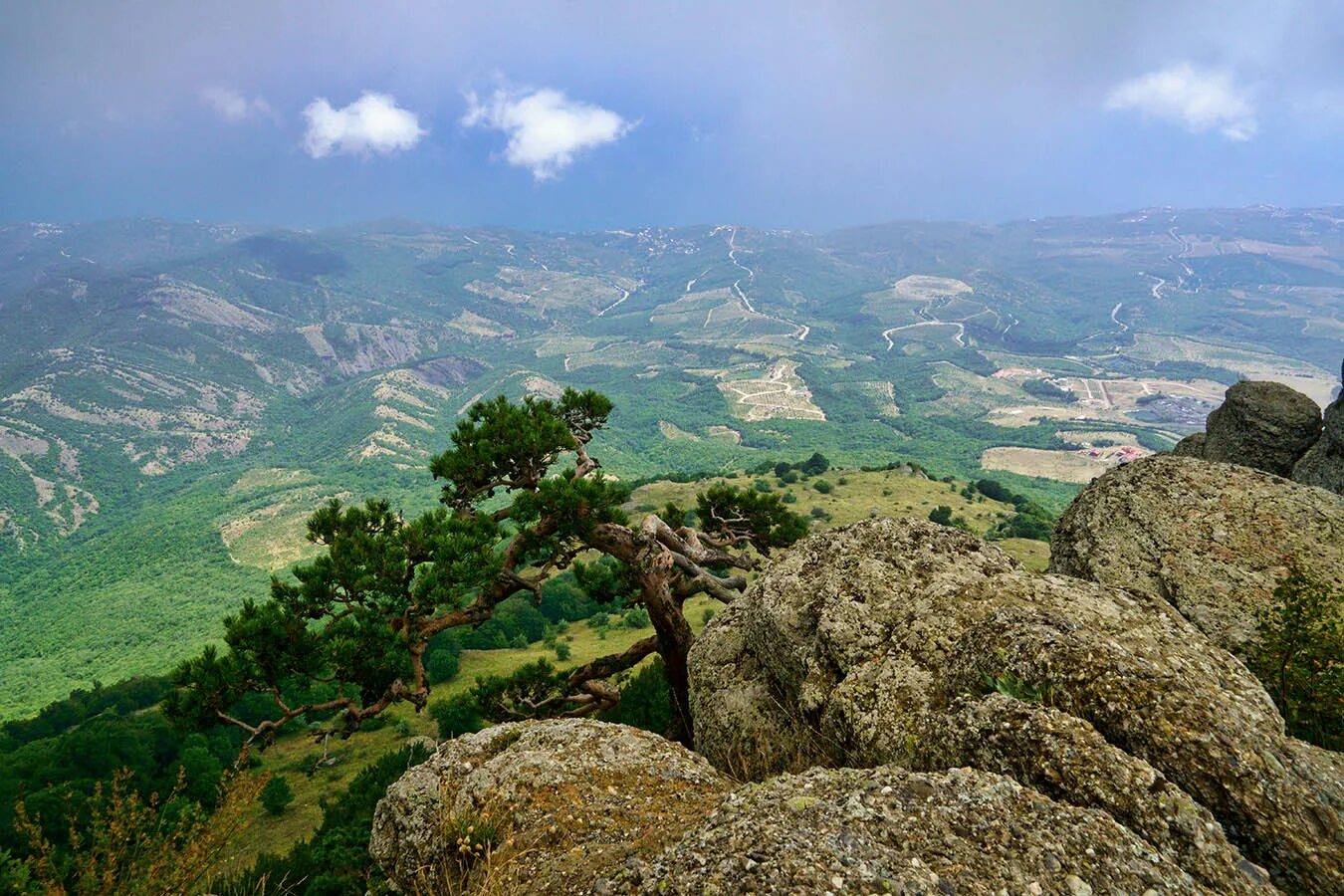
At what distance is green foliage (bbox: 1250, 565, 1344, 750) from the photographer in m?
7.35

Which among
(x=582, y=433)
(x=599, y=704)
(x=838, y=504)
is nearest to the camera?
(x=599, y=704)

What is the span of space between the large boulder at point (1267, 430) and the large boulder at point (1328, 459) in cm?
98

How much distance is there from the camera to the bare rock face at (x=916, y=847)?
426cm

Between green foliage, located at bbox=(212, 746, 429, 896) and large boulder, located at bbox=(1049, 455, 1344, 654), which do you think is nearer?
green foliage, located at bbox=(212, 746, 429, 896)

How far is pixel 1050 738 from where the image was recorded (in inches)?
214

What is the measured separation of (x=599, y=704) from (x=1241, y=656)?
45.6 ft

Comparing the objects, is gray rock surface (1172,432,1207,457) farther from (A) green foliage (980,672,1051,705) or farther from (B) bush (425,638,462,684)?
(B) bush (425,638,462,684)

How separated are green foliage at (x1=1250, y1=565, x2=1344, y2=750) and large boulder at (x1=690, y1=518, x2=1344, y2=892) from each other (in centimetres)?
145

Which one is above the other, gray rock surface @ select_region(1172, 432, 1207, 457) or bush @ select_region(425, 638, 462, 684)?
gray rock surface @ select_region(1172, 432, 1207, 457)

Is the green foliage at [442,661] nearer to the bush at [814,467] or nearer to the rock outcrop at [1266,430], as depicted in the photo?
the rock outcrop at [1266,430]

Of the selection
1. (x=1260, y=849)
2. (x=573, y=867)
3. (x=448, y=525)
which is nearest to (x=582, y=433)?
(x=448, y=525)

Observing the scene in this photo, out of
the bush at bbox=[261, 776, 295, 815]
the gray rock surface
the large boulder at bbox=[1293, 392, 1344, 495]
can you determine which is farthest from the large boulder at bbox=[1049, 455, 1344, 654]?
the bush at bbox=[261, 776, 295, 815]

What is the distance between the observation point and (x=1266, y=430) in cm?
1820

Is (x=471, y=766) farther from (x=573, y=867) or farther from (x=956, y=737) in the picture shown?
(x=956, y=737)
